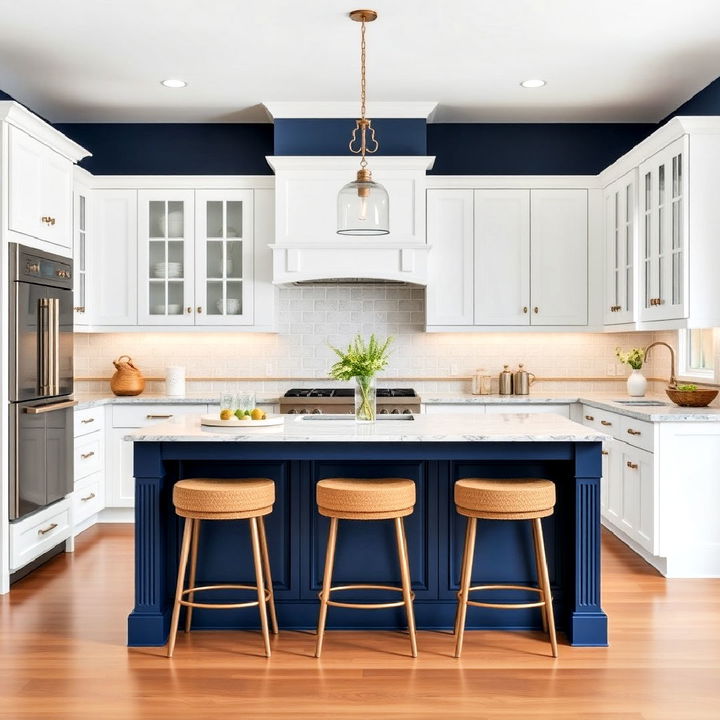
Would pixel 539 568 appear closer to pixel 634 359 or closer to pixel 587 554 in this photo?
pixel 587 554

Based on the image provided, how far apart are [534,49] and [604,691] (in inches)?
136

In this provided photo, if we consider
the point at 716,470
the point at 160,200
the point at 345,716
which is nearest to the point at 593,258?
the point at 716,470

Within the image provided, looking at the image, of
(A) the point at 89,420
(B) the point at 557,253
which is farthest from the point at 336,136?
(A) the point at 89,420

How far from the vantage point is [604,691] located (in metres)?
3.00

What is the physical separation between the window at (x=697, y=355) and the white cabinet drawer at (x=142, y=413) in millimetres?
3382

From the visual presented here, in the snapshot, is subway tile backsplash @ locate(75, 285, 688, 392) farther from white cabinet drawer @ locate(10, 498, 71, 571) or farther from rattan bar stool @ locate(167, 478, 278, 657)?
rattan bar stool @ locate(167, 478, 278, 657)

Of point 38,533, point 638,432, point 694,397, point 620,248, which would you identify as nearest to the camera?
point 38,533

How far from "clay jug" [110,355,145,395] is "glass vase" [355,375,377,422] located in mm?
2730

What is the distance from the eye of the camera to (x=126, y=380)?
5.95 metres

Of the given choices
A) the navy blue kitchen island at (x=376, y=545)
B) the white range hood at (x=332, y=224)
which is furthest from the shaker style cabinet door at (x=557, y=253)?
the navy blue kitchen island at (x=376, y=545)

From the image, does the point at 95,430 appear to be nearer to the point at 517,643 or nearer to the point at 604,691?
the point at 517,643

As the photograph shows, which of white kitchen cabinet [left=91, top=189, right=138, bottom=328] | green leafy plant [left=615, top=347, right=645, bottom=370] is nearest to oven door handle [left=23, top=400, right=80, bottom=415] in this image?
white kitchen cabinet [left=91, top=189, right=138, bottom=328]

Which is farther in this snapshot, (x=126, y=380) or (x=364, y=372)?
(x=126, y=380)

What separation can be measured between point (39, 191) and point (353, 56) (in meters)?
1.98
